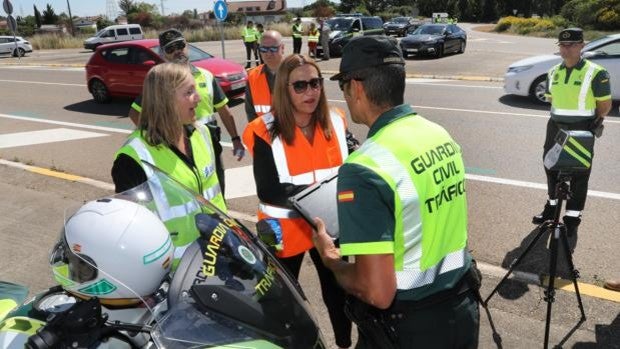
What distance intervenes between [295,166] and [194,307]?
1.45 meters

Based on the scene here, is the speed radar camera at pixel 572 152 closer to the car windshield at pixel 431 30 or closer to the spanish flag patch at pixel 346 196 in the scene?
the spanish flag patch at pixel 346 196

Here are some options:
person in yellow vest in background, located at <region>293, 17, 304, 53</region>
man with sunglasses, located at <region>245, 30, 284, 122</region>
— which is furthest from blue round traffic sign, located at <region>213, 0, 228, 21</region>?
man with sunglasses, located at <region>245, 30, 284, 122</region>

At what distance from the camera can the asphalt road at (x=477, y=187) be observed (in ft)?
12.6

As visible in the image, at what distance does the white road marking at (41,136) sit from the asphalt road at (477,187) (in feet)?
0.06

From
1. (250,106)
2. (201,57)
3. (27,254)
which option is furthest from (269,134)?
(201,57)

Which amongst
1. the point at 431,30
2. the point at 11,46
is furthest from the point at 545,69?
the point at 11,46

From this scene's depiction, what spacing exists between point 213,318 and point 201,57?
40.1 ft

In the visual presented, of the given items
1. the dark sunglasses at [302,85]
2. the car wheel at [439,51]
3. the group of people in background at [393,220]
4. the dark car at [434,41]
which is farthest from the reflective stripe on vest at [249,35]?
the group of people in background at [393,220]

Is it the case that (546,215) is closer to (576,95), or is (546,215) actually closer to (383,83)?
(576,95)

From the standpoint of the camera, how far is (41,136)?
10008 mm

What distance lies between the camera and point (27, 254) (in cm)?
492

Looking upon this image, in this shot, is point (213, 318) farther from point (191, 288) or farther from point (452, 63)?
point (452, 63)

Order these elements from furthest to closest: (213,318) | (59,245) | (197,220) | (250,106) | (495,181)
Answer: (495,181) → (250,106) → (197,220) → (59,245) → (213,318)

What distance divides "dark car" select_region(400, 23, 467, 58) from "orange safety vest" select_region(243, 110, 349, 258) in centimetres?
1885
